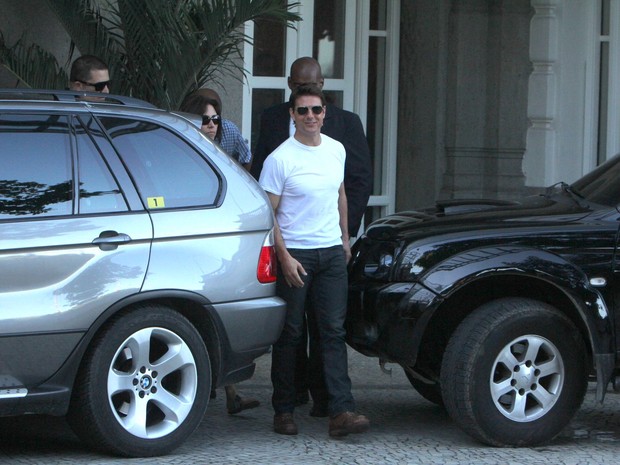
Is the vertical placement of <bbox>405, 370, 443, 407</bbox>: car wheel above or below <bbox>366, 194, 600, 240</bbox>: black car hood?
below

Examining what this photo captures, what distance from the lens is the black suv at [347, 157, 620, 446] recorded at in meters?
6.69

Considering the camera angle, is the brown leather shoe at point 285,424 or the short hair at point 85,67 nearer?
the brown leather shoe at point 285,424

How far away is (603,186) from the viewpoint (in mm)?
7352

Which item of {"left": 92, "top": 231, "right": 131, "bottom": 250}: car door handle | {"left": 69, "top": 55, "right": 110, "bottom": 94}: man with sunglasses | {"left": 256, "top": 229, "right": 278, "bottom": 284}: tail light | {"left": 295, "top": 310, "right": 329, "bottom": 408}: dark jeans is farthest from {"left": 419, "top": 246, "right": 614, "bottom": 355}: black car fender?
{"left": 69, "top": 55, "right": 110, "bottom": 94}: man with sunglasses

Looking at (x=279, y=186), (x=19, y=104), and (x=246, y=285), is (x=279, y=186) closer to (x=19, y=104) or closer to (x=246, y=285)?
(x=246, y=285)

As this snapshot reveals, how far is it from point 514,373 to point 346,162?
1736 millimetres

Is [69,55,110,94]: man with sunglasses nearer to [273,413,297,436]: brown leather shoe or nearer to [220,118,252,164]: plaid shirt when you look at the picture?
[220,118,252,164]: plaid shirt

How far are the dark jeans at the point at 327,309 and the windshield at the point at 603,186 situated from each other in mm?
1387

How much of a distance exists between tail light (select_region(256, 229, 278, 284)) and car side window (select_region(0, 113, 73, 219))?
3.20ft

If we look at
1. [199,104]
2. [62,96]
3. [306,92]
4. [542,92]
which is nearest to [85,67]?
[199,104]

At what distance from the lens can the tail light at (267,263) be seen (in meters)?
6.64

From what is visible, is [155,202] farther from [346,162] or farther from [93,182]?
[346,162]

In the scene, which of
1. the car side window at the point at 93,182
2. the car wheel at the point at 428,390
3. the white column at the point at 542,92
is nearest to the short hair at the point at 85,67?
the car side window at the point at 93,182

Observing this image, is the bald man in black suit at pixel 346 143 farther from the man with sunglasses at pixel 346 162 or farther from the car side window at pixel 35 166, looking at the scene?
the car side window at pixel 35 166
